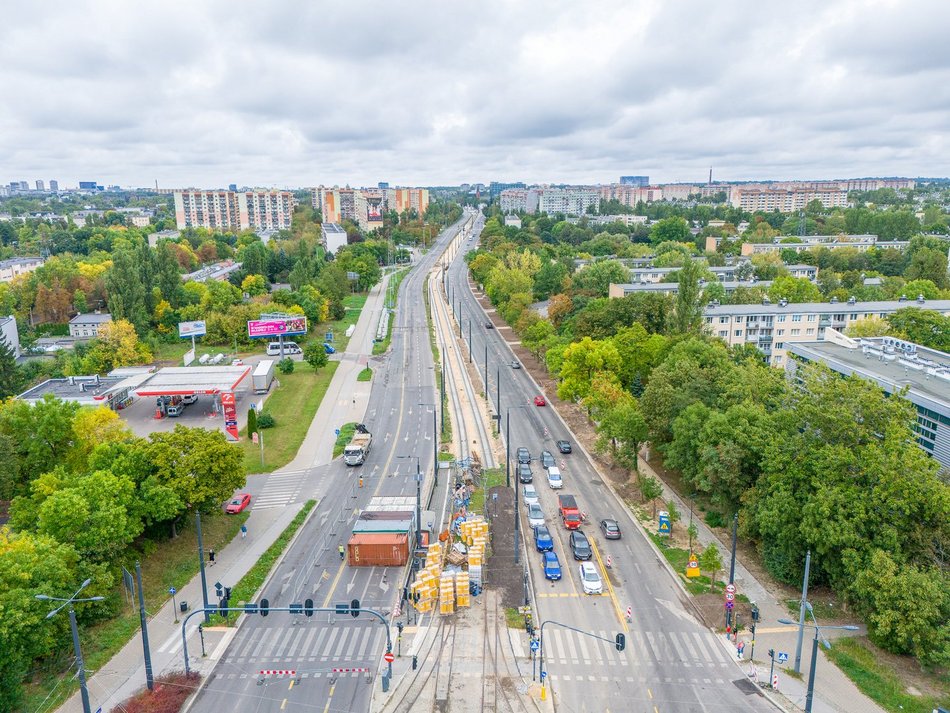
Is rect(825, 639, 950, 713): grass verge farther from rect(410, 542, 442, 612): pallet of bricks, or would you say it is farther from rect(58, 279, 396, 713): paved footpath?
rect(58, 279, 396, 713): paved footpath

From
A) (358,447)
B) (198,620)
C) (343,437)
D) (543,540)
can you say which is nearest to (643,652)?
(543,540)

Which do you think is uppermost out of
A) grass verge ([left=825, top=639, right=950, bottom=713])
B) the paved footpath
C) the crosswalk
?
grass verge ([left=825, top=639, right=950, bottom=713])

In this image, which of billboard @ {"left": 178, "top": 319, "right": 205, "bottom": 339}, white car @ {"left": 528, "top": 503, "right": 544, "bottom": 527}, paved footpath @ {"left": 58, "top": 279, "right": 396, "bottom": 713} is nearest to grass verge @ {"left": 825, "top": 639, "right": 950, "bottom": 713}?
white car @ {"left": 528, "top": 503, "right": 544, "bottom": 527}

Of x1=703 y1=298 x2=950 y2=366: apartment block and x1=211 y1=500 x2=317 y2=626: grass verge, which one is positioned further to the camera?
x1=703 y1=298 x2=950 y2=366: apartment block

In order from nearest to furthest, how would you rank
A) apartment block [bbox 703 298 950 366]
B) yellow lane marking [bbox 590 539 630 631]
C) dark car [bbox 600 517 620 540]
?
yellow lane marking [bbox 590 539 630 631]
dark car [bbox 600 517 620 540]
apartment block [bbox 703 298 950 366]

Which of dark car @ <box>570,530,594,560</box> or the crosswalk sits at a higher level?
dark car @ <box>570,530,594,560</box>

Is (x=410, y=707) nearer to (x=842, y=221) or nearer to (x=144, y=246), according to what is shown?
(x=144, y=246)
